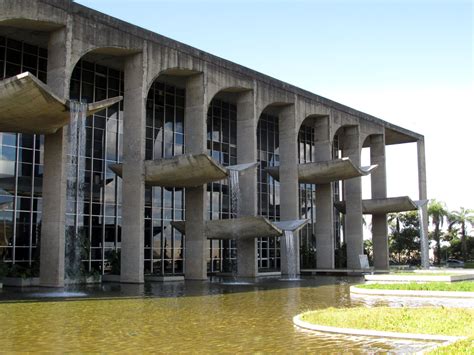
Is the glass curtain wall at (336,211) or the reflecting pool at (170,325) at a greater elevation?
the glass curtain wall at (336,211)

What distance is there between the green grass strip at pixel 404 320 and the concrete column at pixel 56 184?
1447 centimetres

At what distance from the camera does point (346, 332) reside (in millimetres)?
10438

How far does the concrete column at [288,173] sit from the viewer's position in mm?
37188

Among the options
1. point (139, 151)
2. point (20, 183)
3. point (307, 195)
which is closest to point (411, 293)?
point (139, 151)

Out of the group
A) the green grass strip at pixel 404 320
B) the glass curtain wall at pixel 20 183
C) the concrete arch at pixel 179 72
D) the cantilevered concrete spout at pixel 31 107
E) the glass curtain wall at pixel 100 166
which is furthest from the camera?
the glass curtain wall at pixel 100 166

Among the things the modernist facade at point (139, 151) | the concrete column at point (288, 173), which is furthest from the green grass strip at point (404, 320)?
the concrete column at point (288, 173)

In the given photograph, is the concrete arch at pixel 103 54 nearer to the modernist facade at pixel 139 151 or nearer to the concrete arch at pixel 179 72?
the modernist facade at pixel 139 151

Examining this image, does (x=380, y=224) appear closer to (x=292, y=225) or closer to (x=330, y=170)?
(x=330, y=170)

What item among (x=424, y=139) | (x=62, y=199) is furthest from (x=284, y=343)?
(x=424, y=139)

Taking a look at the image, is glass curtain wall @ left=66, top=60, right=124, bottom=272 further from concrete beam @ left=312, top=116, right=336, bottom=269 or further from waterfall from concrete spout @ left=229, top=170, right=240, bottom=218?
concrete beam @ left=312, top=116, right=336, bottom=269

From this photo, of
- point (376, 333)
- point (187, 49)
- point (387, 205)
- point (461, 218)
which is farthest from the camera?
point (461, 218)

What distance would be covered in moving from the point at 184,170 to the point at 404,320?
17.6 m

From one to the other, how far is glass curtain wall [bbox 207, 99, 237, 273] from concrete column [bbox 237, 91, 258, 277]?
436 centimetres

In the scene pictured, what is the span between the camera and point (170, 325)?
12047 millimetres
